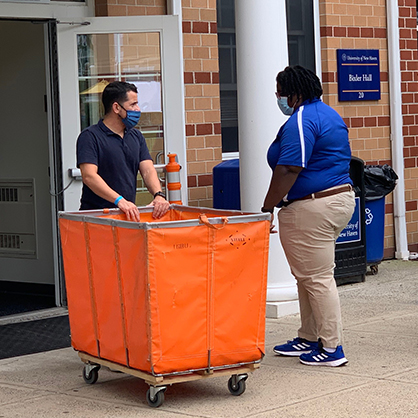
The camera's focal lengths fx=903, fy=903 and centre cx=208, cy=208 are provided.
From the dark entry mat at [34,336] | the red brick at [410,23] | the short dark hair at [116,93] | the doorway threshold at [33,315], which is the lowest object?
the dark entry mat at [34,336]

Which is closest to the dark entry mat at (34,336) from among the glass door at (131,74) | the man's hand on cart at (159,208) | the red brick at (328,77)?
the glass door at (131,74)

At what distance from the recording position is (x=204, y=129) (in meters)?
8.67

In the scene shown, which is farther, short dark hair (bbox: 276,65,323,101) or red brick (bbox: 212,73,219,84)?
red brick (bbox: 212,73,219,84)

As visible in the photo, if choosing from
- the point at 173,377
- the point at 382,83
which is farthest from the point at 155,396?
the point at 382,83

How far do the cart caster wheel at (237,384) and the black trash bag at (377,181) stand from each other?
4314 mm

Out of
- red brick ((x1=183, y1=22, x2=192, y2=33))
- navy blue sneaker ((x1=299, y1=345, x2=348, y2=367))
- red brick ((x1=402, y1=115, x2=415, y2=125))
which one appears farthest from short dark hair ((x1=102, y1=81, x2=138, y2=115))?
red brick ((x1=402, y1=115, x2=415, y2=125))

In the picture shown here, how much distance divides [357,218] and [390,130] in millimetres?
1871

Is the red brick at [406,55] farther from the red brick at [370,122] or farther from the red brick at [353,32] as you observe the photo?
the red brick at [370,122]

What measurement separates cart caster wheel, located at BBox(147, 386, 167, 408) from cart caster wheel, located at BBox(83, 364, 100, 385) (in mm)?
594

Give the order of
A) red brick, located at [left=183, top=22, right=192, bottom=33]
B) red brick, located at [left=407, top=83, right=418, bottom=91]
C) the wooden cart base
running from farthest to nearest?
red brick, located at [left=407, top=83, right=418, bottom=91]
red brick, located at [left=183, top=22, right=192, bottom=33]
the wooden cart base

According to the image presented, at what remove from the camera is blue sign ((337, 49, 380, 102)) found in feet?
31.6

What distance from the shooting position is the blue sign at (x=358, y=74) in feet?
31.6

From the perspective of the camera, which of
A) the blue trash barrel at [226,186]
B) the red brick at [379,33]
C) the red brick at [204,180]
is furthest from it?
the red brick at [379,33]

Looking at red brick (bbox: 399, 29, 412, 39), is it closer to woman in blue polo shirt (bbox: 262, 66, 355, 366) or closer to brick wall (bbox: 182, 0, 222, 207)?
brick wall (bbox: 182, 0, 222, 207)
